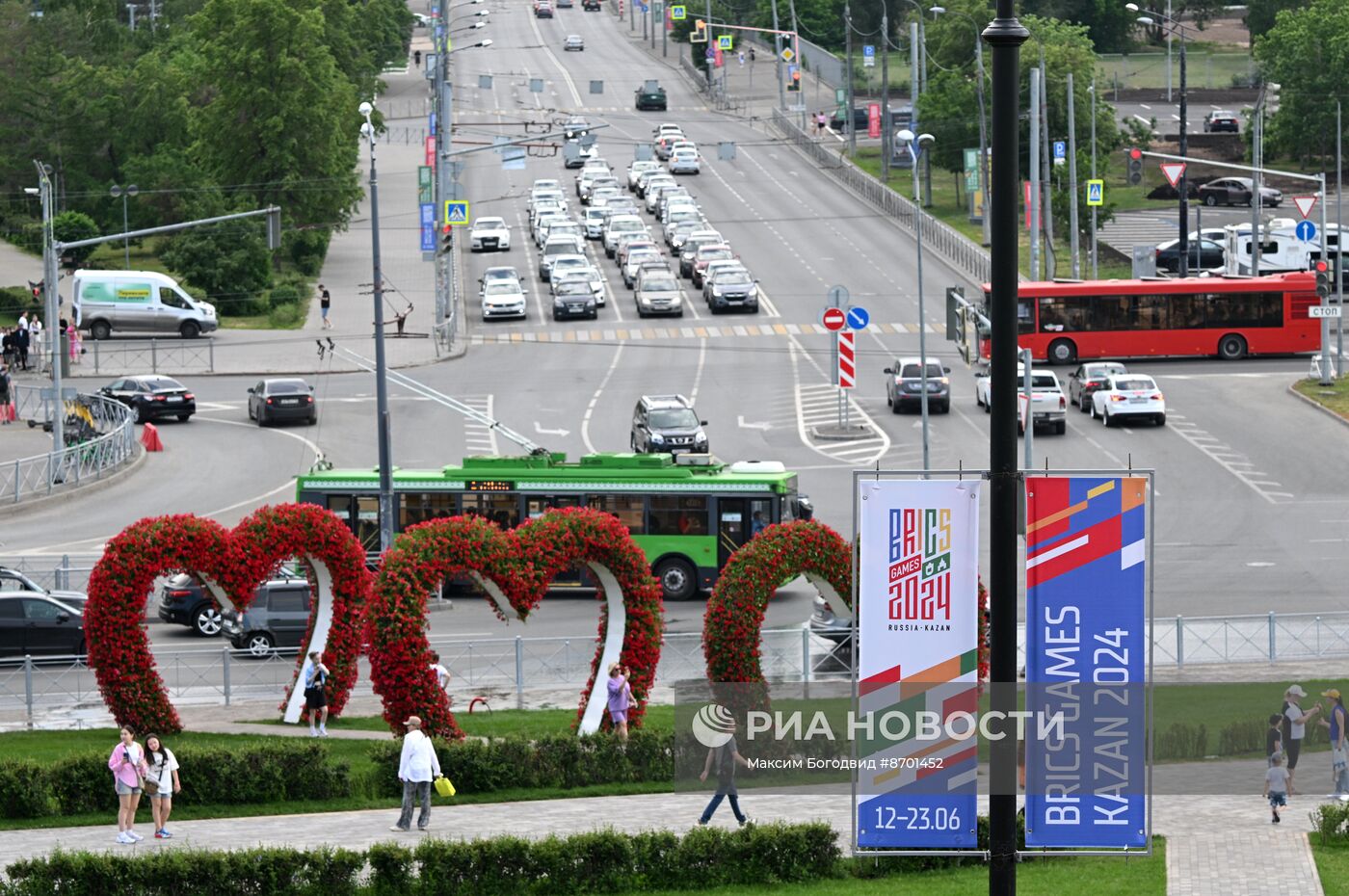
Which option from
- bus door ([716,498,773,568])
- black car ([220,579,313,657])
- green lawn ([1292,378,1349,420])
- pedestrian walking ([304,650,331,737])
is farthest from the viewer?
green lawn ([1292,378,1349,420])

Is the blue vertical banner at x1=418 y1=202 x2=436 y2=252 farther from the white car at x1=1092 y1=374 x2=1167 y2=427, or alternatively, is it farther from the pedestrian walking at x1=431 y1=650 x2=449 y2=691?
the pedestrian walking at x1=431 y1=650 x2=449 y2=691

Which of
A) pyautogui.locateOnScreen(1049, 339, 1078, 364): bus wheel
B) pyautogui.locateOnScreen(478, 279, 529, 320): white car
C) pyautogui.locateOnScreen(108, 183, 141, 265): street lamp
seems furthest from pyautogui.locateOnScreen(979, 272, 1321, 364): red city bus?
pyautogui.locateOnScreen(108, 183, 141, 265): street lamp

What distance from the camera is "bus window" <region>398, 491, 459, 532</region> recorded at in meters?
41.9

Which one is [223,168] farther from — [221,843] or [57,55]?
[221,843]

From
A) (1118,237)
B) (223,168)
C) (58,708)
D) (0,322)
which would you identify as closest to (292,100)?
(223,168)

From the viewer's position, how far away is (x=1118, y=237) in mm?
91375

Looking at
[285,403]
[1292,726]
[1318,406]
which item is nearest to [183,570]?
[1292,726]

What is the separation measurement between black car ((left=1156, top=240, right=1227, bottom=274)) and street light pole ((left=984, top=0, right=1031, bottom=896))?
71458 millimetres

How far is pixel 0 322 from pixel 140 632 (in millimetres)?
56133

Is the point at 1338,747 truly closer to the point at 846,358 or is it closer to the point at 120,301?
the point at 846,358

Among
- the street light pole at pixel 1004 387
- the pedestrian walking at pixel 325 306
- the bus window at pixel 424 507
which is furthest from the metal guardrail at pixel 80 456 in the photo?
the street light pole at pixel 1004 387

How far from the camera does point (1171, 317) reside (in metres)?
65.2

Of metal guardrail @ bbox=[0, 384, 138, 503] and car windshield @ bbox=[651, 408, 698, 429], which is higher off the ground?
car windshield @ bbox=[651, 408, 698, 429]

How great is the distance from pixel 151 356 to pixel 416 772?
4733 cm
